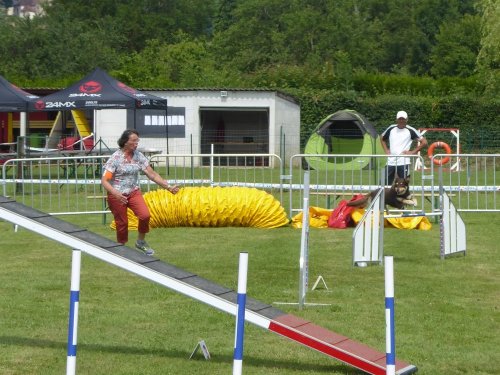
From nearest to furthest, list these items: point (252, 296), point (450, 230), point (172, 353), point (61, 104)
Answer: point (172, 353)
point (252, 296)
point (450, 230)
point (61, 104)

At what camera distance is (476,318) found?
10.3 meters

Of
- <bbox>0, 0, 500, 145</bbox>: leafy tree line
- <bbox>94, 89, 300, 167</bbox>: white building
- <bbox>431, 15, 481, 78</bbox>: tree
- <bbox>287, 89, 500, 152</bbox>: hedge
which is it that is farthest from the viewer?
<bbox>431, 15, 481, 78</bbox>: tree

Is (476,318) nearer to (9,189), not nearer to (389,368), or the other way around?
(389,368)

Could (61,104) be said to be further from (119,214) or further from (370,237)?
(370,237)

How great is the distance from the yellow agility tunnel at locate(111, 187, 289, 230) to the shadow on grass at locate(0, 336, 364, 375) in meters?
8.65

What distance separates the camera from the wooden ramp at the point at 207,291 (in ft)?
27.3

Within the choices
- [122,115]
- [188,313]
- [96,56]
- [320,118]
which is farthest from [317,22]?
[188,313]

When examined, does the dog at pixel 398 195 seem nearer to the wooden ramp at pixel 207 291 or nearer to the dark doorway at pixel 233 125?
the wooden ramp at pixel 207 291

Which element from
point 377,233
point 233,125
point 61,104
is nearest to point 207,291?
point 377,233

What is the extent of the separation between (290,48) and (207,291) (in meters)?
74.5

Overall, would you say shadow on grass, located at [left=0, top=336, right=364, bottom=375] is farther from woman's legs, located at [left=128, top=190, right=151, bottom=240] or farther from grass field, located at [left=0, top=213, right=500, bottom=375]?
woman's legs, located at [left=128, top=190, right=151, bottom=240]

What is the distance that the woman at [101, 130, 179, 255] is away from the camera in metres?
13.9

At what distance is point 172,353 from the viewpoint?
29.6ft

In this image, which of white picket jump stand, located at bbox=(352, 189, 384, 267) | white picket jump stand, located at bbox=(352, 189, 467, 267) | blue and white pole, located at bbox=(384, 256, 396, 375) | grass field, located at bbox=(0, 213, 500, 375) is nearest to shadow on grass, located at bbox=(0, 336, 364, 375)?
grass field, located at bbox=(0, 213, 500, 375)
